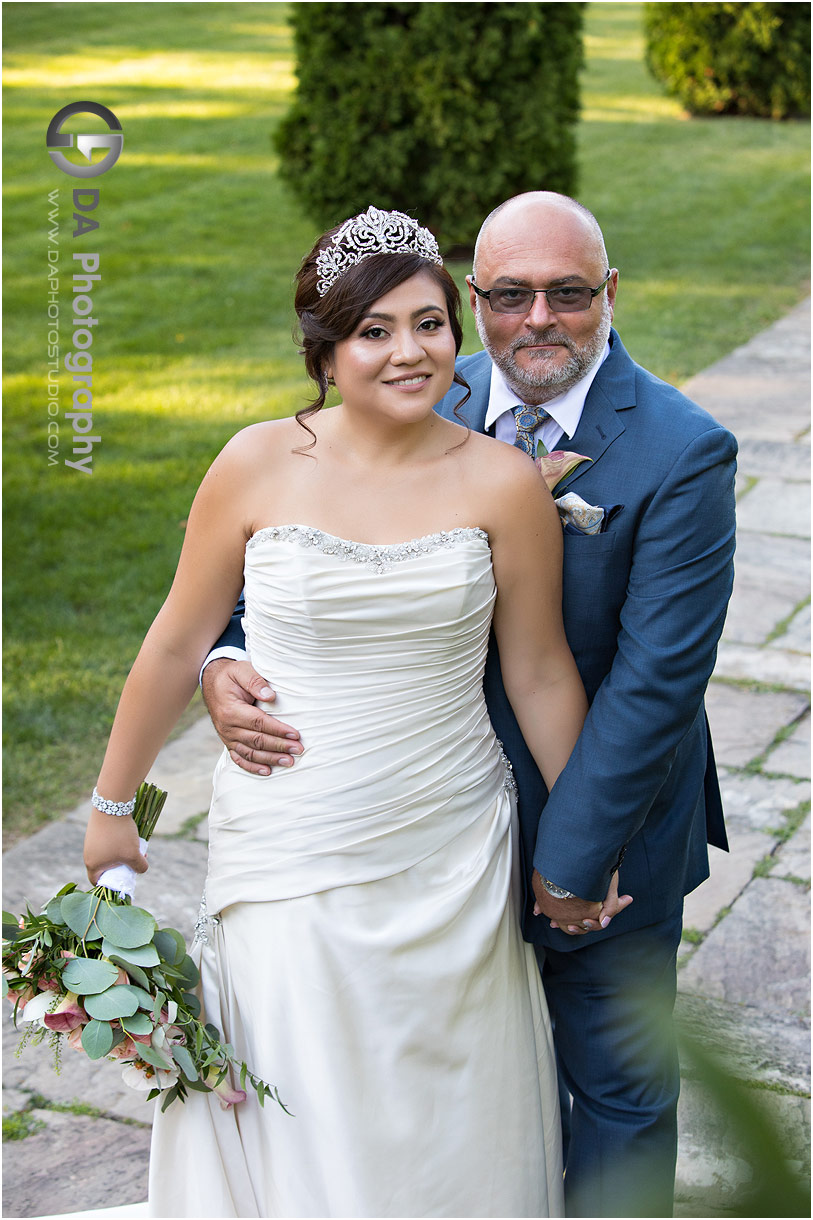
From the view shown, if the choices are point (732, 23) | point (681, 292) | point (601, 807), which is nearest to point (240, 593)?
point (601, 807)

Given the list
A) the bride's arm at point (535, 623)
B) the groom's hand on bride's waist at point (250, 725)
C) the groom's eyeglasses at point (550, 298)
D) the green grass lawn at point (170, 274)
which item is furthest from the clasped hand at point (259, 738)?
the green grass lawn at point (170, 274)

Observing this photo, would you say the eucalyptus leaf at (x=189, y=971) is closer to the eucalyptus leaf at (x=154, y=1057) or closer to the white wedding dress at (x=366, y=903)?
the white wedding dress at (x=366, y=903)

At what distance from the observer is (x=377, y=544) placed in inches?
85.3

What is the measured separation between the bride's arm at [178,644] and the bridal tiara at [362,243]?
36cm

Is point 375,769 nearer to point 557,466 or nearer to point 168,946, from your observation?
point 168,946

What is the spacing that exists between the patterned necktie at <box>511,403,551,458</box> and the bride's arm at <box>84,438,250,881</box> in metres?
0.54

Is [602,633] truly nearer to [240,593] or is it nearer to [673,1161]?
[240,593]

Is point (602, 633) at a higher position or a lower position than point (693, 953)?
higher

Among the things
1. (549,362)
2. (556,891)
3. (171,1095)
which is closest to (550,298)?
(549,362)

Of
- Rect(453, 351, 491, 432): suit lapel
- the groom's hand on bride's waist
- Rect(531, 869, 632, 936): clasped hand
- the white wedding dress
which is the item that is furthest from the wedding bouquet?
Rect(453, 351, 491, 432): suit lapel

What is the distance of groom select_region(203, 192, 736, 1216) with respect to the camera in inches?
86.0

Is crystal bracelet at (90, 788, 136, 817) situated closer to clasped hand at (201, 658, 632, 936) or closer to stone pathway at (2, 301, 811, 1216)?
clasped hand at (201, 658, 632, 936)

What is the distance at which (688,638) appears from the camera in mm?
2176

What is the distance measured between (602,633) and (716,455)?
0.39m
